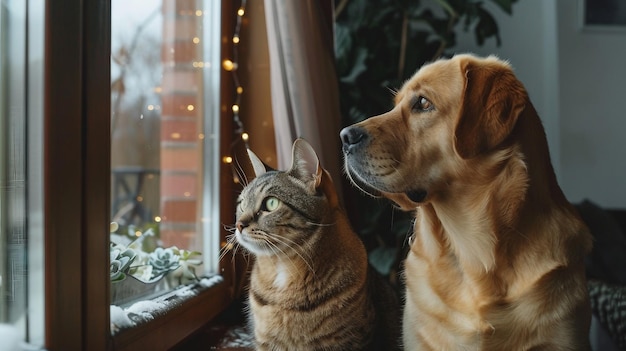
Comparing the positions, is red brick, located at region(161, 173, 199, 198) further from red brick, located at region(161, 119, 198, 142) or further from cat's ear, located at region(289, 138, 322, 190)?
cat's ear, located at region(289, 138, 322, 190)

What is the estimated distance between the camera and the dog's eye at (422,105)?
99 cm

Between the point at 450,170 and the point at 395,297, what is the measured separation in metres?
0.41

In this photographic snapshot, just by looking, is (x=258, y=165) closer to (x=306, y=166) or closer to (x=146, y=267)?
(x=306, y=166)

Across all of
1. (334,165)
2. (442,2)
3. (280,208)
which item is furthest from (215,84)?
(442,2)

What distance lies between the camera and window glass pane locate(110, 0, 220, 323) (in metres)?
1.49

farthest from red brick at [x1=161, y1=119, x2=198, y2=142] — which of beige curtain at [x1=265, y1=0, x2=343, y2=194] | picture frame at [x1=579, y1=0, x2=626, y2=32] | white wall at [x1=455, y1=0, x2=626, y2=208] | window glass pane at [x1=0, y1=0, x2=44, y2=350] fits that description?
picture frame at [x1=579, y1=0, x2=626, y2=32]

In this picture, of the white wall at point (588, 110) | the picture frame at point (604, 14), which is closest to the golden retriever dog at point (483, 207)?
the white wall at point (588, 110)

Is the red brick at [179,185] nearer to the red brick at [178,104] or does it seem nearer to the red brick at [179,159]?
the red brick at [179,159]

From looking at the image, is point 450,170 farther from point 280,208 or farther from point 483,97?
point 280,208

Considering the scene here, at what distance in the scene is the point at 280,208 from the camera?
1.01m

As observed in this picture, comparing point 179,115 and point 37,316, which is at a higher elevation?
point 179,115

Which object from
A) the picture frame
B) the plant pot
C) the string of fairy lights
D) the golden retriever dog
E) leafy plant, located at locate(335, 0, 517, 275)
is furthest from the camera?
the picture frame

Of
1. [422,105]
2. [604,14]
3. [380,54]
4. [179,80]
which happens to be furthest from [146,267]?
[604,14]

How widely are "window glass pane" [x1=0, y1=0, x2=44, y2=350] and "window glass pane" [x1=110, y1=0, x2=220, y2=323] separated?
600mm
